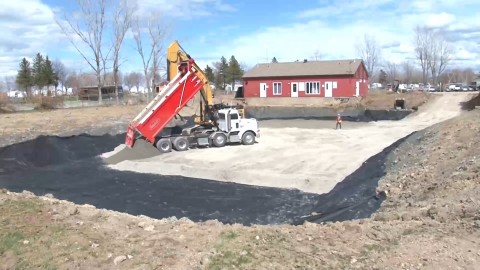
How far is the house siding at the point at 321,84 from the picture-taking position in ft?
159

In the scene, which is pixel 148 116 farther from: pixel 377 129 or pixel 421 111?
pixel 421 111

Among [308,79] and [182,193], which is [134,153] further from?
[308,79]

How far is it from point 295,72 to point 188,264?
46.6m

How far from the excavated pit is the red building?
29686 mm

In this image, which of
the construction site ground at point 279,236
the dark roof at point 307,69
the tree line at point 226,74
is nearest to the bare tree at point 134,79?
the tree line at point 226,74

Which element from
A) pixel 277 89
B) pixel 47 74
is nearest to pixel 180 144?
pixel 277 89

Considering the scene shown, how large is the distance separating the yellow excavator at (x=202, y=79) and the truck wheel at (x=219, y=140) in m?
1.27

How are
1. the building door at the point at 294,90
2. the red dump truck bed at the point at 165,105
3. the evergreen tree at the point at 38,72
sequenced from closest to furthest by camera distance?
the red dump truck bed at the point at 165,105 < the building door at the point at 294,90 < the evergreen tree at the point at 38,72

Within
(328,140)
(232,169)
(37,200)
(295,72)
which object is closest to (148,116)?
(232,169)

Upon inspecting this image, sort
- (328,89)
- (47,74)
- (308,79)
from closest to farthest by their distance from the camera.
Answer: (328,89) < (308,79) < (47,74)

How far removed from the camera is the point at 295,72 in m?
51.2

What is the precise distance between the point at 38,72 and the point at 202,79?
63657mm

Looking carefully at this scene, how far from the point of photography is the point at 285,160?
2006 cm

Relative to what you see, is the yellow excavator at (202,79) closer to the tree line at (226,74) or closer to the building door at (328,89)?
the building door at (328,89)
